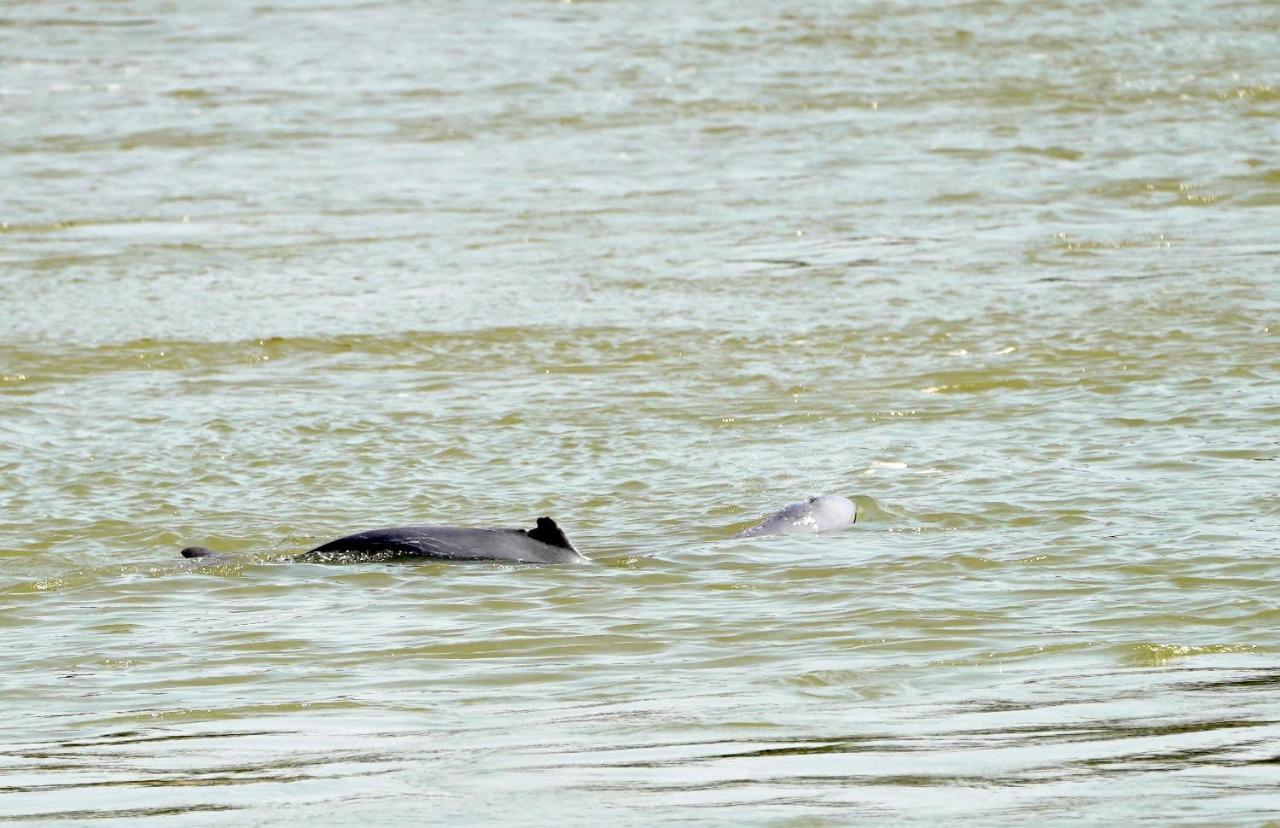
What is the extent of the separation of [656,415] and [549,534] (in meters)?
3.00

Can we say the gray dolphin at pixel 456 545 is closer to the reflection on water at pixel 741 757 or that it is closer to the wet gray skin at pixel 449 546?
the wet gray skin at pixel 449 546

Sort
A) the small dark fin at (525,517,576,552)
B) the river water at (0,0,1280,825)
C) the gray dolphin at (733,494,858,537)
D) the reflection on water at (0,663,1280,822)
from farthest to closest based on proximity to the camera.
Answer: the gray dolphin at (733,494,858,537), the small dark fin at (525,517,576,552), the river water at (0,0,1280,825), the reflection on water at (0,663,1280,822)

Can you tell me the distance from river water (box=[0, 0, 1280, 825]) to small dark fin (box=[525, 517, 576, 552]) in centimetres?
18

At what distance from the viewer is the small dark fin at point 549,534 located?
7461mm

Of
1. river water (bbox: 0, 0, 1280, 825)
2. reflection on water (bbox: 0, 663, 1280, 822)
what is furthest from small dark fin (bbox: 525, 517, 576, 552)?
reflection on water (bbox: 0, 663, 1280, 822)

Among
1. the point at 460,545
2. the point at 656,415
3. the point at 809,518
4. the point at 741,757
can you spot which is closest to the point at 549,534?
the point at 460,545

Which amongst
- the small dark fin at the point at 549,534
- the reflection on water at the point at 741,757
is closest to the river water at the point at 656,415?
the reflection on water at the point at 741,757

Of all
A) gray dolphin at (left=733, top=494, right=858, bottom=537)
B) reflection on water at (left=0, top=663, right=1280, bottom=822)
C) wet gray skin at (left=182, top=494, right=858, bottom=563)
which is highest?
reflection on water at (left=0, top=663, right=1280, bottom=822)

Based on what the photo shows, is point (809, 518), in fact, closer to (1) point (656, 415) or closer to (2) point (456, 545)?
(2) point (456, 545)

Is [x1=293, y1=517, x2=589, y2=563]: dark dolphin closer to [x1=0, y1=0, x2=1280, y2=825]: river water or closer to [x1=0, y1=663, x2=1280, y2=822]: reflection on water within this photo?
[x1=0, y1=0, x2=1280, y2=825]: river water

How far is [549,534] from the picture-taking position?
751 cm

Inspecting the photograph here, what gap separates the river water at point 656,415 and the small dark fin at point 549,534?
0.18 meters

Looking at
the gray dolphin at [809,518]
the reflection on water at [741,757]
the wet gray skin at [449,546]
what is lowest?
the gray dolphin at [809,518]

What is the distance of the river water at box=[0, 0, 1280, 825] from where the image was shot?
5.09m
